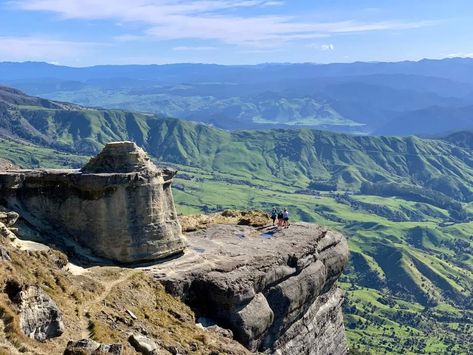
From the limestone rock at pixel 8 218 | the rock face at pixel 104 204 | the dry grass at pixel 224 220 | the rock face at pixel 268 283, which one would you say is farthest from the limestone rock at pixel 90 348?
the dry grass at pixel 224 220

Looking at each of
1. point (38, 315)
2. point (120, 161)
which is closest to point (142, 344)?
point (38, 315)

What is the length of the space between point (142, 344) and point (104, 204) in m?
18.2

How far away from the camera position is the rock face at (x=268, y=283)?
46.8 metres

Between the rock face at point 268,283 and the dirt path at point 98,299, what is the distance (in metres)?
3.34

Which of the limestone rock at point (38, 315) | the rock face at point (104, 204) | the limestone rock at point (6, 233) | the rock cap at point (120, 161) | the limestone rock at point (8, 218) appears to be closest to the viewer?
the limestone rock at point (38, 315)

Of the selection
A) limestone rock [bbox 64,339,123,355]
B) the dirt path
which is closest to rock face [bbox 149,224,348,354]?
the dirt path

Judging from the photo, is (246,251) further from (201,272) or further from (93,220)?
(93,220)

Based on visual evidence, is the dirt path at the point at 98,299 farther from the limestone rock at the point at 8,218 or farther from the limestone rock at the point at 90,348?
the limestone rock at the point at 8,218

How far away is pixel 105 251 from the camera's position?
157 feet

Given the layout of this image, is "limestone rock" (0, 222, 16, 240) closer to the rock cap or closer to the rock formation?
the rock cap

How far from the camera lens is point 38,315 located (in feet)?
94.2

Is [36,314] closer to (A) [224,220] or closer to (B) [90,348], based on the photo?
(B) [90,348]

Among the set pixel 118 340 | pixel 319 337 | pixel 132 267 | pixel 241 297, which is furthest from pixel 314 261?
pixel 118 340

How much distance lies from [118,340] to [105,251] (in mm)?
17368
